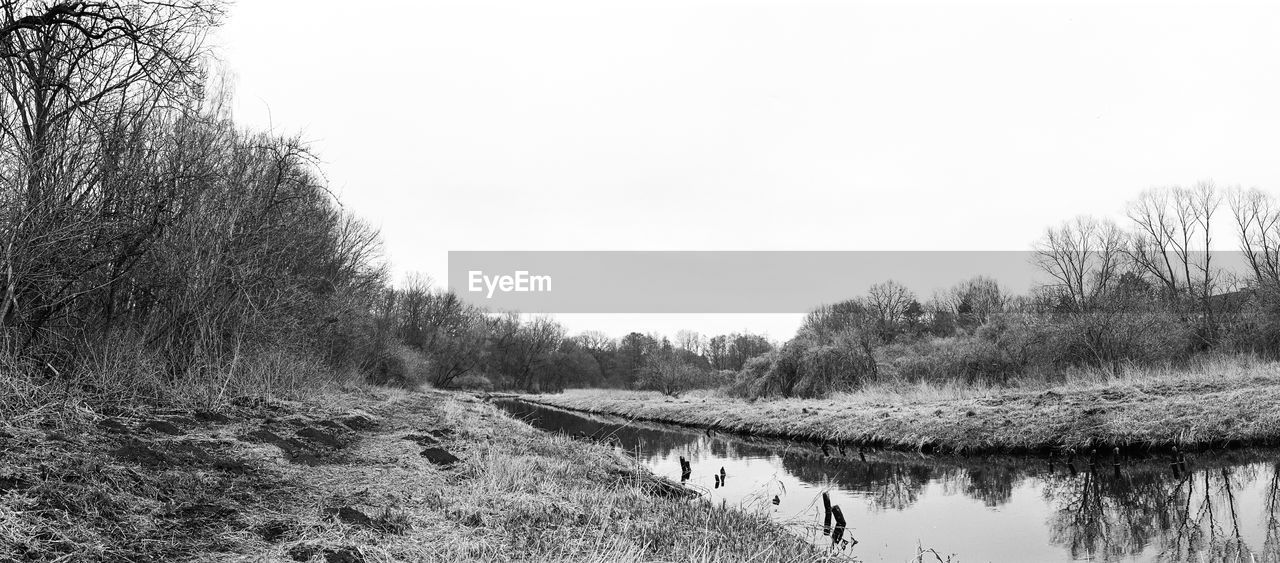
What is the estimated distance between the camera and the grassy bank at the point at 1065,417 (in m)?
13.0

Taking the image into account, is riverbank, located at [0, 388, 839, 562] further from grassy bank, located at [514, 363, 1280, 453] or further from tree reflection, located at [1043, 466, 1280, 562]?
grassy bank, located at [514, 363, 1280, 453]

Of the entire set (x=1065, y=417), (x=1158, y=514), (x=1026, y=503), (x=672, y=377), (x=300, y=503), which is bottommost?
(x=672, y=377)

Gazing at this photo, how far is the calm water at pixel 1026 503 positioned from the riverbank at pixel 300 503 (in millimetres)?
1965

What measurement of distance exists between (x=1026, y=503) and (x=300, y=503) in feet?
30.3

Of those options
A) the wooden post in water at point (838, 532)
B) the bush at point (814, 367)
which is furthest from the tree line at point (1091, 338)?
the wooden post in water at point (838, 532)

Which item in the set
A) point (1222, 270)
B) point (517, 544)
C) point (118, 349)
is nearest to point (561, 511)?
point (517, 544)

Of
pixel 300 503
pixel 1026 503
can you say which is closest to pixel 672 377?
pixel 1026 503

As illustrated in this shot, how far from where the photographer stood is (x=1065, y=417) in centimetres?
1460

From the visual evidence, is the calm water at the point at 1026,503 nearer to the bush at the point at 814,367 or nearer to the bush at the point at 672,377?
the bush at the point at 814,367

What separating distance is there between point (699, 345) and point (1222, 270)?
6726 cm

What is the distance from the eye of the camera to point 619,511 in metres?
7.23

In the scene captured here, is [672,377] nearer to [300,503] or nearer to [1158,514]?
[1158,514]

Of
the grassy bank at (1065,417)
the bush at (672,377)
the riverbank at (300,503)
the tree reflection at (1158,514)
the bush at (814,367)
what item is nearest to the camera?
the riverbank at (300,503)

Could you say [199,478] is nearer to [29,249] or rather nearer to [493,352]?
[29,249]
